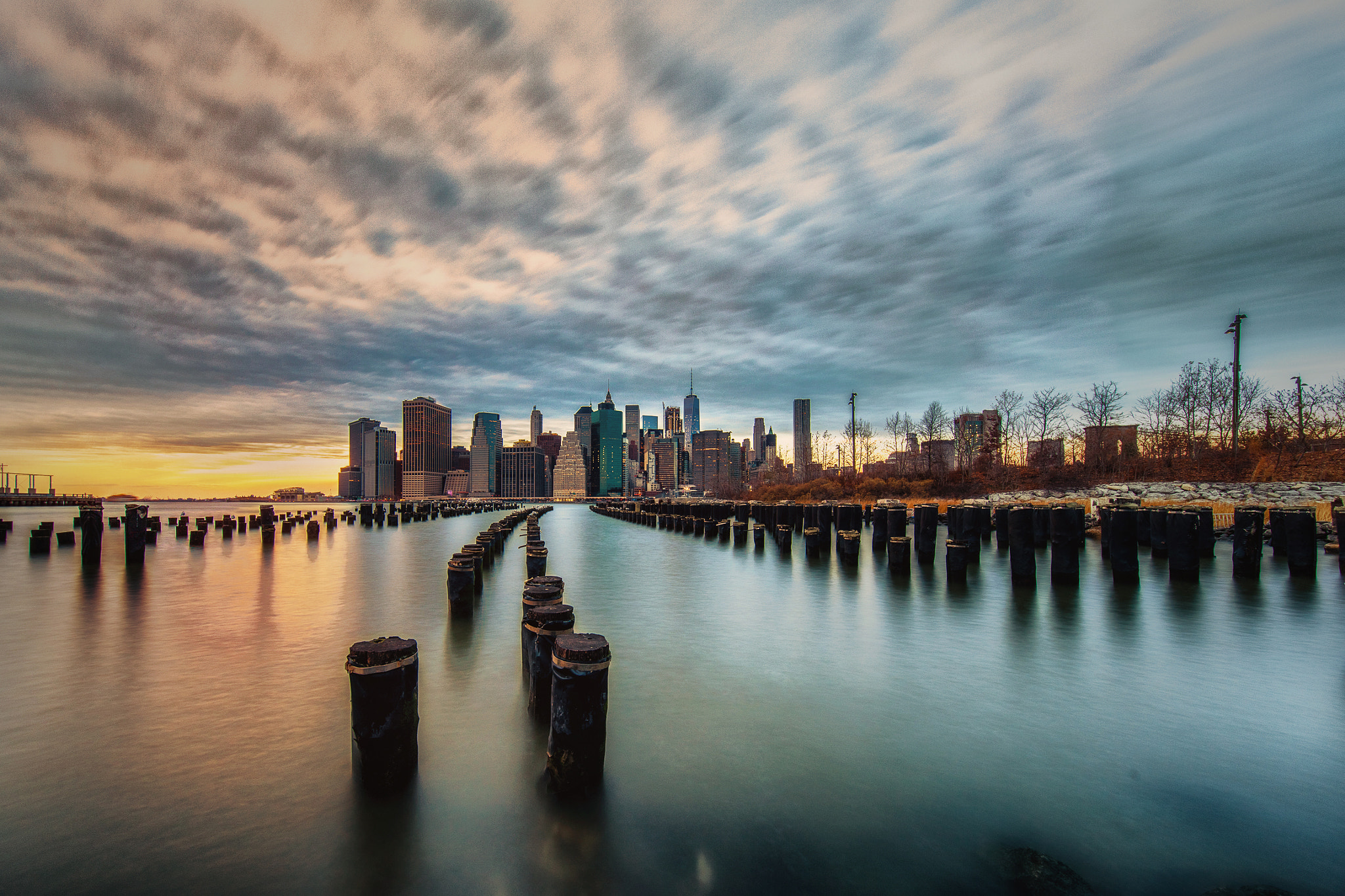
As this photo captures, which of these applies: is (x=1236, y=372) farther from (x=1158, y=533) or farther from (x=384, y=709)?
(x=384, y=709)

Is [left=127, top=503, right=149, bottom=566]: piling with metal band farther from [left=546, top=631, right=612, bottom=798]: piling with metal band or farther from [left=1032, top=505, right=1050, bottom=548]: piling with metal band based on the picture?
[left=1032, top=505, right=1050, bottom=548]: piling with metal band

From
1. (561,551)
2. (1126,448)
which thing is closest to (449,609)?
(561,551)

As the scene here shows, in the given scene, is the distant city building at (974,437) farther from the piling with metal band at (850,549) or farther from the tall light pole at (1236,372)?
the piling with metal band at (850,549)

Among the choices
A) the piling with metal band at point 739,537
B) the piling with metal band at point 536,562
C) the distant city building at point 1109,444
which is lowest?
the piling with metal band at point 739,537

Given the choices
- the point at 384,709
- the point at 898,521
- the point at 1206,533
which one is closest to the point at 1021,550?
the point at 898,521

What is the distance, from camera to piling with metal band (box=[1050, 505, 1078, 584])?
48.7ft

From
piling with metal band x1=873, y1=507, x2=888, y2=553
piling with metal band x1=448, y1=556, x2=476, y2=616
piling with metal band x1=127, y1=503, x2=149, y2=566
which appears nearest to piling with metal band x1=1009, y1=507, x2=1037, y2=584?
piling with metal band x1=873, y1=507, x2=888, y2=553

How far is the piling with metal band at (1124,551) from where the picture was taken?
15.4 m

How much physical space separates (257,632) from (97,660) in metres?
2.10

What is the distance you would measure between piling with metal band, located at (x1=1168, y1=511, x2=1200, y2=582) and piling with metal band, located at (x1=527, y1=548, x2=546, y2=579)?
1647 cm

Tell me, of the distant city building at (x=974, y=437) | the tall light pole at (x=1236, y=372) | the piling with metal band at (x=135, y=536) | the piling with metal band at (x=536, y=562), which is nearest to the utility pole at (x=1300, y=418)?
the tall light pole at (x=1236, y=372)

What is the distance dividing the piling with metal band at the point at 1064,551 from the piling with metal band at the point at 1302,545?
20.4ft

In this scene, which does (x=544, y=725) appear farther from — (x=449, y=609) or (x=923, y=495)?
(x=923, y=495)

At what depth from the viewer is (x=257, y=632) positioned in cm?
1045
